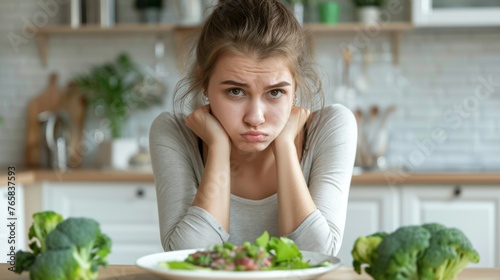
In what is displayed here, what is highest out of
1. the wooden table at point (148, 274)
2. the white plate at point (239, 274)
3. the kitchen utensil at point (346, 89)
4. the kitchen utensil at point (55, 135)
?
the kitchen utensil at point (346, 89)

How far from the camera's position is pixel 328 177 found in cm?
179

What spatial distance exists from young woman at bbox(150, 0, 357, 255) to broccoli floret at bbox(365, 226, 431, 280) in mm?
489

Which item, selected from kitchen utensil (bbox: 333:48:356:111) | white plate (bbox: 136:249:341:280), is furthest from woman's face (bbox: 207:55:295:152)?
kitchen utensil (bbox: 333:48:356:111)

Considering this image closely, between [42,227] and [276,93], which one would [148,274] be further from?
[276,93]

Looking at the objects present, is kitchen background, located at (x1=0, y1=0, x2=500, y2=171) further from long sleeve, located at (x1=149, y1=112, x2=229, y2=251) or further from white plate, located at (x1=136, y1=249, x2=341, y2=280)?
white plate, located at (x1=136, y1=249, x2=341, y2=280)

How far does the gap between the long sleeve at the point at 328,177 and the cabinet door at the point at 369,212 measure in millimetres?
1524

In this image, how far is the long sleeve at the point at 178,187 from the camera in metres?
1.68

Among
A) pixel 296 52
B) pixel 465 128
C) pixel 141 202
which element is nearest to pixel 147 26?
pixel 141 202

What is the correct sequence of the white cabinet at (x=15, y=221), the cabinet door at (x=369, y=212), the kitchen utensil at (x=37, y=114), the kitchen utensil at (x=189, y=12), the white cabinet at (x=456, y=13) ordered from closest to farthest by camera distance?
1. the white cabinet at (x=15, y=221)
2. the cabinet door at (x=369, y=212)
3. the white cabinet at (x=456, y=13)
4. the kitchen utensil at (x=189, y=12)
5. the kitchen utensil at (x=37, y=114)

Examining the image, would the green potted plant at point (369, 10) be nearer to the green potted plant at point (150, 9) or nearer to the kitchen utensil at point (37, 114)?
the green potted plant at point (150, 9)

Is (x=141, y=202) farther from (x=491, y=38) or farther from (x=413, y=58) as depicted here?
(x=491, y=38)

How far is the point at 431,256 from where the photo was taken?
112cm

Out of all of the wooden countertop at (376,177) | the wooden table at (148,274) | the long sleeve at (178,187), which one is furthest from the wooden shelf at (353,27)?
the wooden table at (148,274)

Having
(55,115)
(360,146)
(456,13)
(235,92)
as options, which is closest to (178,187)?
(235,92)
